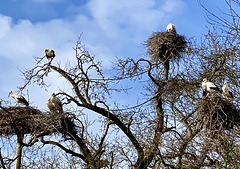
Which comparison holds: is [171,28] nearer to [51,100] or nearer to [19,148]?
[51,100]

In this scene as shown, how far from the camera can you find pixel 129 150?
8.82 m

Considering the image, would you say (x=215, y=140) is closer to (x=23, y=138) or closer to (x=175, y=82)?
(x=175, y=82)

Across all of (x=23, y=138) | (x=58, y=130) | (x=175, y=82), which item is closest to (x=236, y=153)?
(x=175, y=82)

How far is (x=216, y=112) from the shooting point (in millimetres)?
7410

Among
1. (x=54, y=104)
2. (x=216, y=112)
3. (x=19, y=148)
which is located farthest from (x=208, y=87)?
(x=19, y=148)

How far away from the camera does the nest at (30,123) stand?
367 inches

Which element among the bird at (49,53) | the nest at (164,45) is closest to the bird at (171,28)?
the nest at (164,45)

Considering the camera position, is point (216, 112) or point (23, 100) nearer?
point (216, 112)

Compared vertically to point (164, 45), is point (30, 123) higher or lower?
lower

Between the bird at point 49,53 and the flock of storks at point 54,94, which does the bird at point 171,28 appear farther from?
the bird at point 49,53

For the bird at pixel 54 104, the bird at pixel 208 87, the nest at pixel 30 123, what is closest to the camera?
the bird at pixel 208 87

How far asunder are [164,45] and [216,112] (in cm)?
475

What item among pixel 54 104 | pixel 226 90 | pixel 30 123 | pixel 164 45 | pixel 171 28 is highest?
pixel 171 28

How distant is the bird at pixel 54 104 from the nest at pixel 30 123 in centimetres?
45
